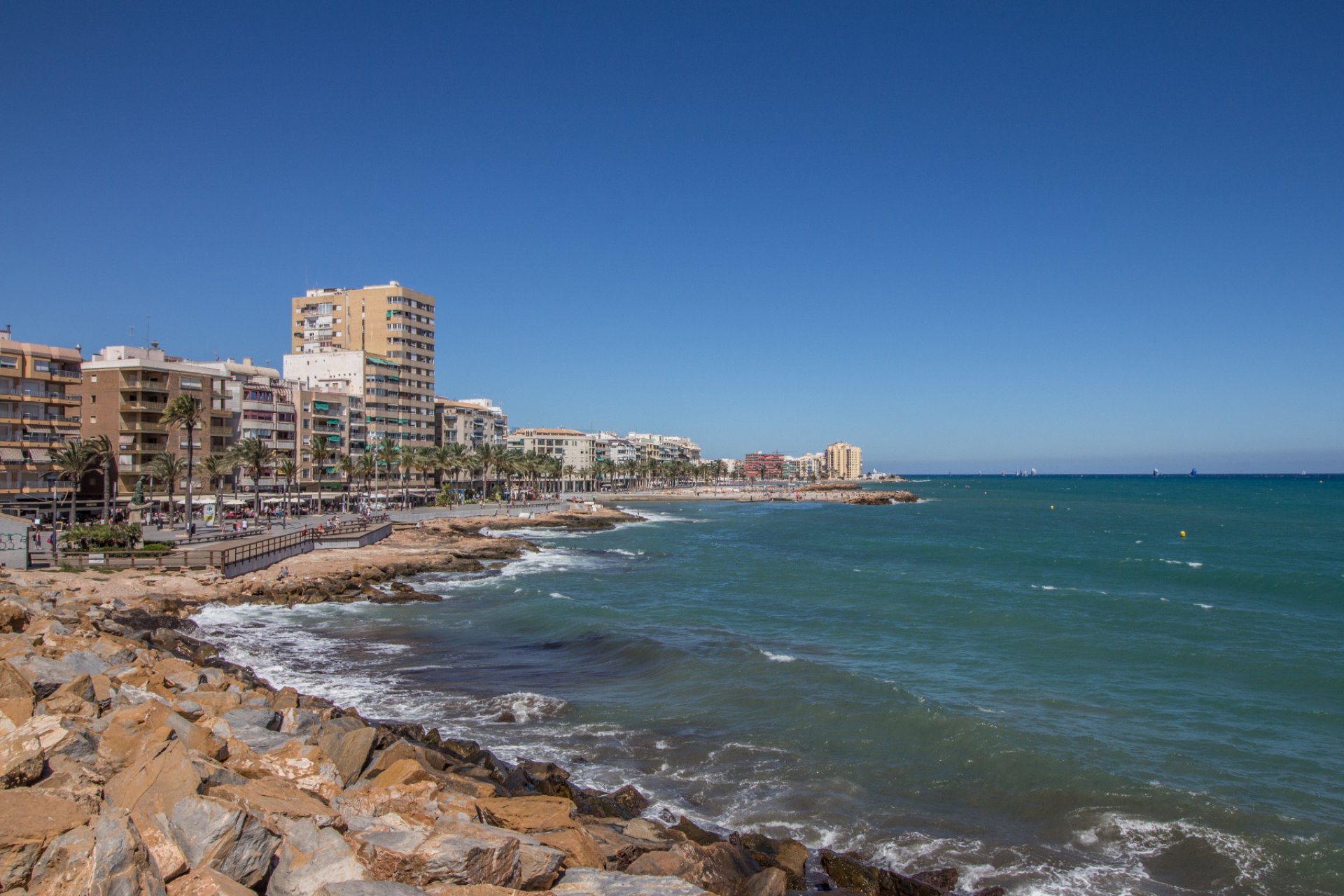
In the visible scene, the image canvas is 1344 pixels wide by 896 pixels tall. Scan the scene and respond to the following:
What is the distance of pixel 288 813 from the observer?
28.3ft

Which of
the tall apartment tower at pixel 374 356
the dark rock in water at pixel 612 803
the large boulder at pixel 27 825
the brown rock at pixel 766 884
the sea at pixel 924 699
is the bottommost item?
the sea at pixel 924 699

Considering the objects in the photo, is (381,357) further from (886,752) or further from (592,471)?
(886,752)

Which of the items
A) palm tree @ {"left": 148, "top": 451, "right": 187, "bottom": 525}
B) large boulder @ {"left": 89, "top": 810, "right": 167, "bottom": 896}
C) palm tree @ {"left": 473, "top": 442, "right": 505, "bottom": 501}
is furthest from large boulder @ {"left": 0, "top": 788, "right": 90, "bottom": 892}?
palm tree @ {"left": 473, "top": 442, "right": 505, "bottom": 501}

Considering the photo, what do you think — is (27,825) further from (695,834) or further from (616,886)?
(695,834)

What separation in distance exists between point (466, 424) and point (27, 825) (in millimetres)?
129883

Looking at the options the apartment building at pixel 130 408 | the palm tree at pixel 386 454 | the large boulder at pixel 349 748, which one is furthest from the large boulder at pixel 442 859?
the palm tree at pixel 386 454

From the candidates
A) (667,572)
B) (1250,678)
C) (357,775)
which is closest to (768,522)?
(667,572)

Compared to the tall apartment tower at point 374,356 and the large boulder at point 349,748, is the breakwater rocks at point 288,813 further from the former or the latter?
the tall apartment tower at point 374,356

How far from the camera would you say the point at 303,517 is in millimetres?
72125

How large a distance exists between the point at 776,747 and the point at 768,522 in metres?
78.9

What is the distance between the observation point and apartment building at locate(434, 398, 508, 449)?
4938 inches

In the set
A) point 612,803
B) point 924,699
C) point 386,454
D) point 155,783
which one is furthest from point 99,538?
point 386,454

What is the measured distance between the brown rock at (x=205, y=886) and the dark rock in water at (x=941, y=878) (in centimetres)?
882

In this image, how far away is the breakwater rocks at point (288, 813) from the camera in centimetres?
654
